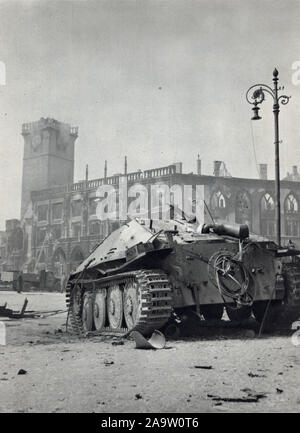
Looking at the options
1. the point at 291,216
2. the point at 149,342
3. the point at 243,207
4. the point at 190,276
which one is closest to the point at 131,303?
the point at 190,276

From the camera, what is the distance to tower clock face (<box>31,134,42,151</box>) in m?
62.2

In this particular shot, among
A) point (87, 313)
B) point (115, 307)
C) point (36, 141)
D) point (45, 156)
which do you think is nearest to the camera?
point (115, 307)

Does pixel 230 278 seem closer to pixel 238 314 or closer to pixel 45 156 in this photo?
pixel 238 314

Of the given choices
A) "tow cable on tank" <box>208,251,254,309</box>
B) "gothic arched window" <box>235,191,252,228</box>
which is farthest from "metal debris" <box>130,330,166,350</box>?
"gothic arched window" <box>235,191,252,228</box>

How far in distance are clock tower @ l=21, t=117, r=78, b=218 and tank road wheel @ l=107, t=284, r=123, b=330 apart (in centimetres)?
5188

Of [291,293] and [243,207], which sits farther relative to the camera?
[243,207]

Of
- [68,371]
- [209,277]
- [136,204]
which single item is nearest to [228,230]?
[209,277]

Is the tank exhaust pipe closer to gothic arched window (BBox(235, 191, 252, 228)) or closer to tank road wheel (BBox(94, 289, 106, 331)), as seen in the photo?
tank road wheel (BBox(94, 289, 106, 331))

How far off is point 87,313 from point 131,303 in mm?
2837

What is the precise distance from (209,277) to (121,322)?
1.97 metres

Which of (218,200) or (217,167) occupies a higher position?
(217,167)

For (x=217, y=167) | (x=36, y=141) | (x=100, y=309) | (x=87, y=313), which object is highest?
(x=36, y=141)

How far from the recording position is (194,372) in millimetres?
5730

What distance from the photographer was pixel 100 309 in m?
11.0
